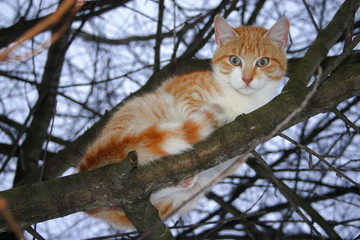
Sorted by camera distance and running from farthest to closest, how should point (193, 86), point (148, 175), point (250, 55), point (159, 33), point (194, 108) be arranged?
point (159, 33) < point (250, 55) < point (193, 86) < point (194, 108) < point (148, 175)

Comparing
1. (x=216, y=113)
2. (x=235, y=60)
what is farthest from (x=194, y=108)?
(x=235, y=60)

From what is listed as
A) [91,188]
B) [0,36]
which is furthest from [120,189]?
[0,36]

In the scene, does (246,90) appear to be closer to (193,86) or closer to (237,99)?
(237,99)

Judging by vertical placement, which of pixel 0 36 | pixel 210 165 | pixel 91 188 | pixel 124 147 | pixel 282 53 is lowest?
pixel 210 165

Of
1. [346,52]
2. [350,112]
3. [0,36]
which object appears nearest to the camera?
[346,52]

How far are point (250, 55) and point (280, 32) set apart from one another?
0.35 metres

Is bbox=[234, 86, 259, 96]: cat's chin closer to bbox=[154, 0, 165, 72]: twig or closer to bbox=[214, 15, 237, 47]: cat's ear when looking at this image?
bbox=[214, 15, 237, 47]: cat's ear

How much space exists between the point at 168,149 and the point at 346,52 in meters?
1.11

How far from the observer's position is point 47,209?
70.2 inches

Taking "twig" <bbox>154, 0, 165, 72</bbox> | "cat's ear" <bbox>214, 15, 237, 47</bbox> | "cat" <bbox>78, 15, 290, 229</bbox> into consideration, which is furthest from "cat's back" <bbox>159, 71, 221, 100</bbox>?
"twig" <bbox>154, 0, 165, 72</bbox>

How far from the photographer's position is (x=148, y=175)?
1804mm

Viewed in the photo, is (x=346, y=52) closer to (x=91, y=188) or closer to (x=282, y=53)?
(x=282, y=53)

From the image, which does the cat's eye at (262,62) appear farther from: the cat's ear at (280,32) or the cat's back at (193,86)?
the cat's back at (193,86)

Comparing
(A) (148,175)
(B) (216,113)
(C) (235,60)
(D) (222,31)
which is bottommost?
(A) (148,175)
